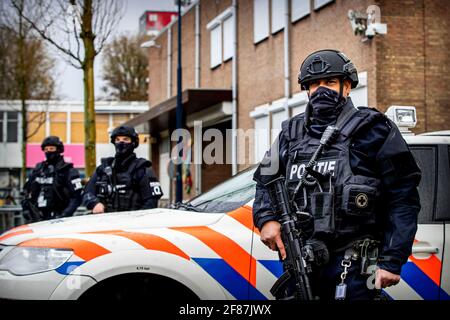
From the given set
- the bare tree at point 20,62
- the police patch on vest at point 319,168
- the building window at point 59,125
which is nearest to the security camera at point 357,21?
the bare tree at point 20,62

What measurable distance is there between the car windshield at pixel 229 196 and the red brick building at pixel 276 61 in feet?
28.3

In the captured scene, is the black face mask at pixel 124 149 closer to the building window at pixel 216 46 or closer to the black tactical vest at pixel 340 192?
the black tactical vest at pixel 340 192

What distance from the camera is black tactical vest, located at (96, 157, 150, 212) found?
721cm

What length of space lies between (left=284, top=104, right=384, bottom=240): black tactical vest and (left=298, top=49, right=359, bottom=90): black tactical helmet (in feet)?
0.70

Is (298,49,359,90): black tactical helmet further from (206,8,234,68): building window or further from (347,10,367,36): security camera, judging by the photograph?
(206,8,234,68): building window

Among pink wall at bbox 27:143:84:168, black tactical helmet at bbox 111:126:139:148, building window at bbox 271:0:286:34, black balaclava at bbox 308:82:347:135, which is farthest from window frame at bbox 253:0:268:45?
pink wall at bbox 27:143:84:168

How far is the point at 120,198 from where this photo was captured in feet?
23.7

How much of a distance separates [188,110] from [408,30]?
12.7m

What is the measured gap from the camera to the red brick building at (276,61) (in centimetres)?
1362

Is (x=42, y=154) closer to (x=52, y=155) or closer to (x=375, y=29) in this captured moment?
(x=375, y=29)

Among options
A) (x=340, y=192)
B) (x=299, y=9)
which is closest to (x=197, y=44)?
(x=299, y=9)

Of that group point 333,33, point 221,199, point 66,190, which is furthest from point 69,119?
point 221,199

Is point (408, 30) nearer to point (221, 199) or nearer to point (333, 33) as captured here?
point (333, 33)
